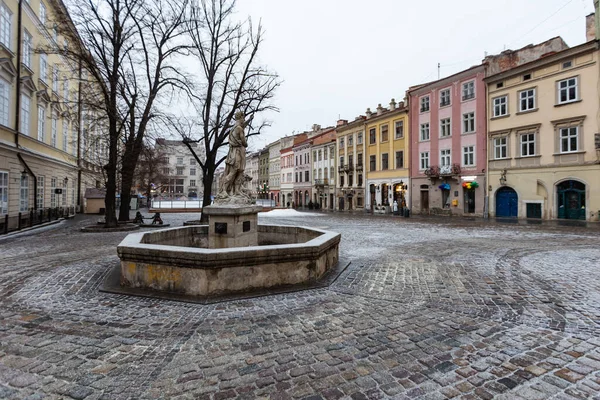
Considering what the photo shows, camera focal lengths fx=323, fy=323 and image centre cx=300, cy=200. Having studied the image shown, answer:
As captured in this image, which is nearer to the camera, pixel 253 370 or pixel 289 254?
pixel 253 370

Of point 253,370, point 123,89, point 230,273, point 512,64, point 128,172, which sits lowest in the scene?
point 253,370

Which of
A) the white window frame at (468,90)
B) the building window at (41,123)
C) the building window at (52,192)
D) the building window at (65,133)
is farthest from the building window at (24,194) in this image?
the white window frame at (468,90)

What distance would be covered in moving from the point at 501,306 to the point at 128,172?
19320 millimetres

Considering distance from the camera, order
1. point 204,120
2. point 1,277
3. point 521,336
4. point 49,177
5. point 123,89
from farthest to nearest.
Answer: point 49,177 < point 204,120 < point 123,89 < point 1,277 < point 521,336

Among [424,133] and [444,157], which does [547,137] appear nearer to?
[444,157]

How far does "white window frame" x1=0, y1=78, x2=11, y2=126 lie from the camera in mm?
16547

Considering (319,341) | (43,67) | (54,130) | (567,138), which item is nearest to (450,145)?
(567,138)

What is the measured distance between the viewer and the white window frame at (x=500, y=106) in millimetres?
27105

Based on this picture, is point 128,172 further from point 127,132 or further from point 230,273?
point 230,273

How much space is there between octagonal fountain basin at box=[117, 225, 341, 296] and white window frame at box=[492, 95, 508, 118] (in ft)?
92.3

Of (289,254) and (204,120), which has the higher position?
(204,120)

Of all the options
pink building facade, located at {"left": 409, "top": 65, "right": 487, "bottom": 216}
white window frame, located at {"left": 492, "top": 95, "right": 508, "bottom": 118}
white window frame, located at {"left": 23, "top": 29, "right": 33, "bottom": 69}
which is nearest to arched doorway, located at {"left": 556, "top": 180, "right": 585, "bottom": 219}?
pink building facade, located at {"left": 409, "top": 65, "right": 487, "bottom": 216}

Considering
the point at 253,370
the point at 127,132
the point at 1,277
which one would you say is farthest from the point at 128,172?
the point at 253,370

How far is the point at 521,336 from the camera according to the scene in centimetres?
388
